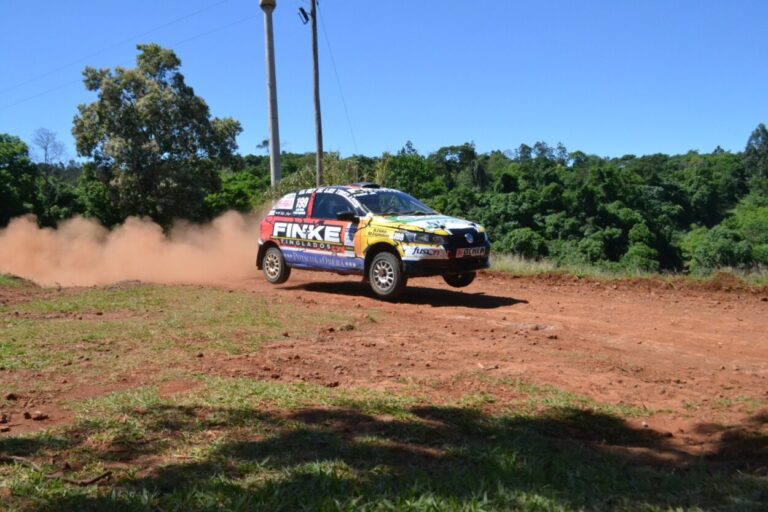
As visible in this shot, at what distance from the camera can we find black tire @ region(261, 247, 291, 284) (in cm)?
1420

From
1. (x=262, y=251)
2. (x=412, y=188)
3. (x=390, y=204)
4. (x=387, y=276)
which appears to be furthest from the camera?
(x=412, y=188)

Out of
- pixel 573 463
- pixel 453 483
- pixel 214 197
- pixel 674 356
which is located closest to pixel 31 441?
pixel 453 483

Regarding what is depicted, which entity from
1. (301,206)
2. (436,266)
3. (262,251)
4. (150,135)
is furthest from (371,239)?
(150,135)

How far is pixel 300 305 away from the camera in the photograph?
37.1ft

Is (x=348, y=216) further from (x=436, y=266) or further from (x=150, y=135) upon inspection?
(x=150, y=135)

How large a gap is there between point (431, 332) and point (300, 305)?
10.2 feet

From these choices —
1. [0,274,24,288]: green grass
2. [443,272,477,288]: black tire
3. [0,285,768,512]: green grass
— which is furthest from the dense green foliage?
[0,285,768,512]: green grass

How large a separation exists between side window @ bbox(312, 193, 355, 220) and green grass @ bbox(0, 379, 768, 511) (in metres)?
7.34

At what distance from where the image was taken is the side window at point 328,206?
42.5 feet

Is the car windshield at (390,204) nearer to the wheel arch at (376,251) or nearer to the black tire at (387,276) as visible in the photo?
the wheel arch at (376,251)

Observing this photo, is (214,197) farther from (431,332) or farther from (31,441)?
(31,441)

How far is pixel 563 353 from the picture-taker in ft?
25.1

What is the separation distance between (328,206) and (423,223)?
2.32 meters

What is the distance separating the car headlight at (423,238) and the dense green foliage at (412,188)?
8.23 metres
